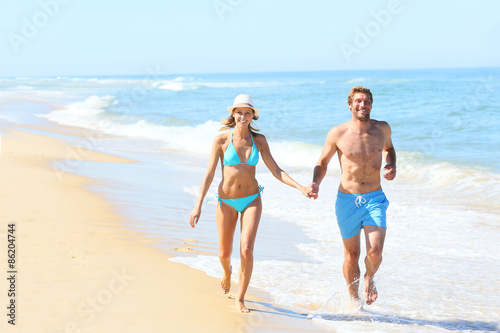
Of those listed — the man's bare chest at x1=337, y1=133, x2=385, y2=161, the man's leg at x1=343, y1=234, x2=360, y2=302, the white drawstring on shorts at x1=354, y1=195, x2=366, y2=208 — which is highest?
the man's bare chest at x1=337, y1=133, x2=385, y2=161

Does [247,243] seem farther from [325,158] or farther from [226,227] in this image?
[325,158]

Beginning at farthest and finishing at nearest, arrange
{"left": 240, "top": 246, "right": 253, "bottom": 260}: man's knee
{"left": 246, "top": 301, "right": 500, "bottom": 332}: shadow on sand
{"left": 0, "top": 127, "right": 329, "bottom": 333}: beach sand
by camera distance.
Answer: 1. {"left": 246, "top": 301, "right": 500, "bottom": 332}: shadow on sand
2. {"left": 240, "top": 246, "right": 253, "bottom": 260}: man's knee
3. {"left": 0, "top": 127, "right": 329, "bottom": 333}: beach sand

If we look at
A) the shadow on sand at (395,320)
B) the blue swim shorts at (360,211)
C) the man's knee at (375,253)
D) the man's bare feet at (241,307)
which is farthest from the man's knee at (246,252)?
the man's knee at (375,253)

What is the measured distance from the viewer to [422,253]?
7055mm

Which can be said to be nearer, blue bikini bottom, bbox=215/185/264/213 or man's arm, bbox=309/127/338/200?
blue bikini bottom, bbox=215/185/264/213

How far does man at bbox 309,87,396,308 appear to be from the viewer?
491 cm

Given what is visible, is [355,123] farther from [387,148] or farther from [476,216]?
[476,216]

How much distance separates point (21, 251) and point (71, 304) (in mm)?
1379

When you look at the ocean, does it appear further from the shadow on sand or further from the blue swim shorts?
the blue swim shorts

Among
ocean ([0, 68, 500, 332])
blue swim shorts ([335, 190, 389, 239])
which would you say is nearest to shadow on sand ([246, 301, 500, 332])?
ocean ([0, 68, 500, 332])

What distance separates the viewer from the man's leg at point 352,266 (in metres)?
5.06

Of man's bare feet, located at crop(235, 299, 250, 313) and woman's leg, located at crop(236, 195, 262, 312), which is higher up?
woman's leg, located at crop(236, 195, 262, 312)

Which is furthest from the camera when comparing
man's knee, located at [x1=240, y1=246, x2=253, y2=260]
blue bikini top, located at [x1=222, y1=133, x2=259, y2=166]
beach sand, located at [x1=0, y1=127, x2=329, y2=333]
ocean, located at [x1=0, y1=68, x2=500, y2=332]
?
ocean, located at [x1=0, y1=68, x2=500, y2=332]

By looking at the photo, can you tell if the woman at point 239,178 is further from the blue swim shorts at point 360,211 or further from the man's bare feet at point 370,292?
the man's bare feet at point 370,292
